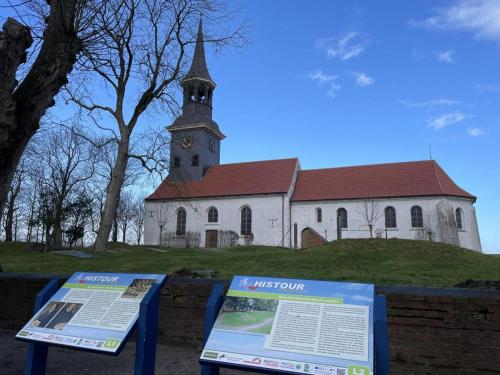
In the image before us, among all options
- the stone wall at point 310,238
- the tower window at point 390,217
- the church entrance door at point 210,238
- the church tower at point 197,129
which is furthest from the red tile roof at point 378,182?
the church tower at point 197,129

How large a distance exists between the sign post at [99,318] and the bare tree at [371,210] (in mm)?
29319

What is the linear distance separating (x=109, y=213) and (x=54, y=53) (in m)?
15.1

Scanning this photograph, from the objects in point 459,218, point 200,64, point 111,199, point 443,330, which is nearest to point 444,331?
point 443,330

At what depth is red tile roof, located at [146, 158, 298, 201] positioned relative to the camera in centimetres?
3449

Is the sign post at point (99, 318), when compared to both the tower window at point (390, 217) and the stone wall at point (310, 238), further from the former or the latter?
the tower window at point (390, 217)

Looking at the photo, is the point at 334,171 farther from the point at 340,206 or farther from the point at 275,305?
the point at 275,305

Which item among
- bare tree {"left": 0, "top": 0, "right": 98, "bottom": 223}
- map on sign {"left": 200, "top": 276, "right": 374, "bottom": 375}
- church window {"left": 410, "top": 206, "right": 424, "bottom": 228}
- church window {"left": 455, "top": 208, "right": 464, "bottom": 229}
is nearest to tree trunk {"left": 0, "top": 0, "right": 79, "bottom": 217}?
bare tree {"left": 0, "top": 0, "right": 98, "bottom": 223}

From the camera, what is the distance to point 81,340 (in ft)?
10.7

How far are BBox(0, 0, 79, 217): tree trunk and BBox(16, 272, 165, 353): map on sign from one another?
2.07m

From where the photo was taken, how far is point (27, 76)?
210 inches

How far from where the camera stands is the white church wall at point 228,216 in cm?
3319

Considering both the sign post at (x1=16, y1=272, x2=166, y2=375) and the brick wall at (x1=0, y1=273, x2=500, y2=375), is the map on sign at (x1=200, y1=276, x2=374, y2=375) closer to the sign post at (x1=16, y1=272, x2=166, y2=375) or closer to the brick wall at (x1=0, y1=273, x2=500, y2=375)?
the sign post at (x1=16, y1=272, x2=166, y2=375)

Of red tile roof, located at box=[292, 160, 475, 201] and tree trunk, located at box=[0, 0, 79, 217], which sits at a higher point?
red tile roof, located at box=[292, 160, 475, 201]

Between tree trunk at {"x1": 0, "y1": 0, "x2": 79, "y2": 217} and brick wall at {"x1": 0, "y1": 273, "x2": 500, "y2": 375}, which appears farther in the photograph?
tree trunk at {"x1": 0, "y1": 0, "x2": 79, "y2": 217}
